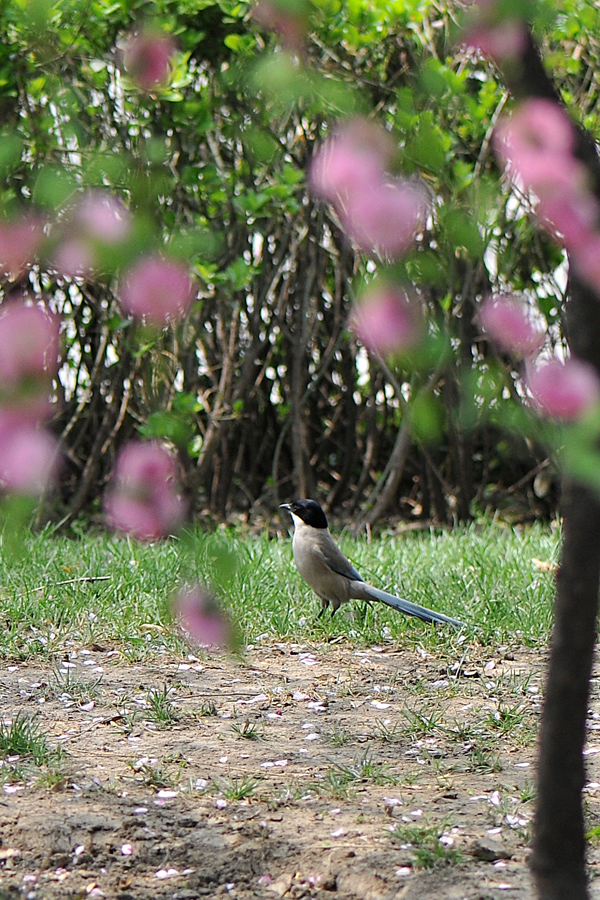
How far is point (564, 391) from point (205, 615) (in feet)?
1.89

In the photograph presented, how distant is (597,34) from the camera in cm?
612

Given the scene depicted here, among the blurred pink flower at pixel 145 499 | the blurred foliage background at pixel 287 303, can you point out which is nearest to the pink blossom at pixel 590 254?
the blurred pink flower at pixel 145 499

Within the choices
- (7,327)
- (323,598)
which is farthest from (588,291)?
Answer: (323,598)

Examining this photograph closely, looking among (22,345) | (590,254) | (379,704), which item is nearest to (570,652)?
(590,254)

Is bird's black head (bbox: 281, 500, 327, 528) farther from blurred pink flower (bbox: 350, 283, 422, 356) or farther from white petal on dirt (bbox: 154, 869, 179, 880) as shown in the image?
blurred pink flower (bbox: 350, 283, 422, 356)

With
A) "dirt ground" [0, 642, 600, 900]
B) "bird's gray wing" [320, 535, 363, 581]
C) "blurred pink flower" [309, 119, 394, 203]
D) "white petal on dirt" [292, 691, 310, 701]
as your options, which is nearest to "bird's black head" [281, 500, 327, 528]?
"bird's gray wing" [320, 535, 363, 581]

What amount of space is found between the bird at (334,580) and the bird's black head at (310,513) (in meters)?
0.12

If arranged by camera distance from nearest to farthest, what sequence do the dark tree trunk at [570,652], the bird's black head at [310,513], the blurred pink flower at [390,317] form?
the blurred pink flower at [390,317] < the dark tree trunk at [570,652] < the bird's black head at [310,513]

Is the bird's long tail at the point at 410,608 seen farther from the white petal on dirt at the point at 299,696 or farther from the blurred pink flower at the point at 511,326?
the blurred pink flower at the point at 511,326

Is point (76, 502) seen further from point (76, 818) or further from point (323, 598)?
point (76, 818)

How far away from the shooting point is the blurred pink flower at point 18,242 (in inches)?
53.2

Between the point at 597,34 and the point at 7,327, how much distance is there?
575 cm

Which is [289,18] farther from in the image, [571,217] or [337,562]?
[337,562]

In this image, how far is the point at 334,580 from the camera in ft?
13.1
